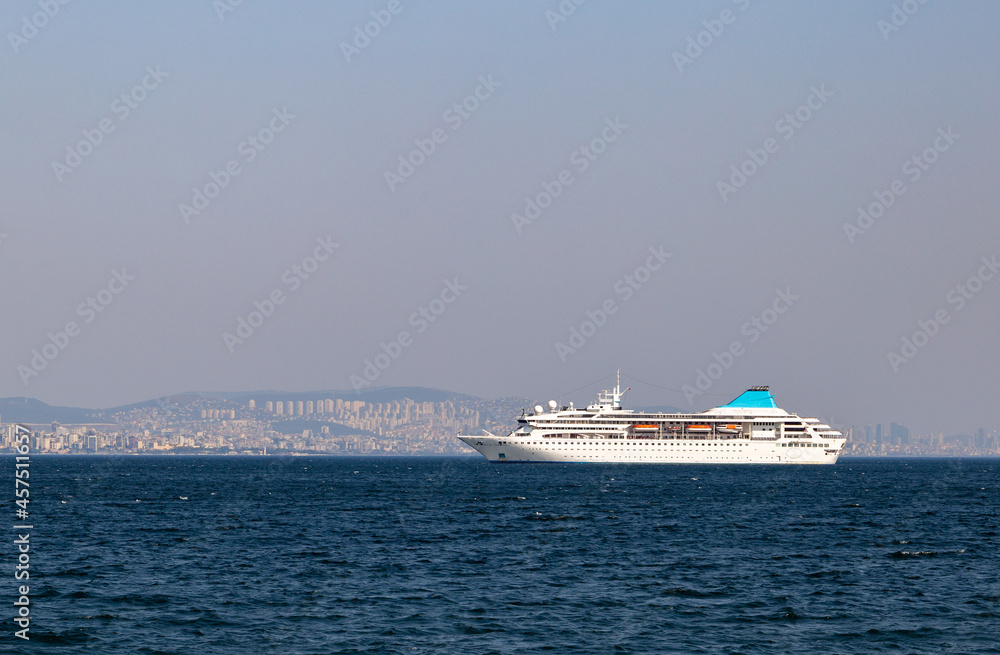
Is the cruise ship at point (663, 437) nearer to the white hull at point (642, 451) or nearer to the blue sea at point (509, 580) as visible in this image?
the white hull at point (642, 451)

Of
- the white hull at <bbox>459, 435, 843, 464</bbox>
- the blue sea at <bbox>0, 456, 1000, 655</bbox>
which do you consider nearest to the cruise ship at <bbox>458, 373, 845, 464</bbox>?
the white hull at <bbox>459, 435, 843, 464</bbox>

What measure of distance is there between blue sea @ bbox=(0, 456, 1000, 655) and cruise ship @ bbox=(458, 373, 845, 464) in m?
93.3

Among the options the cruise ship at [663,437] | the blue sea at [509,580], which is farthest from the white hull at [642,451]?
the blue sea at [509,580]

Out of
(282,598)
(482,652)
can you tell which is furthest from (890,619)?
(282,598)

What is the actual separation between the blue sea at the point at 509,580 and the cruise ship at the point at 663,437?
306ft

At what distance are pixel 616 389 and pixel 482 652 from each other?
517ft

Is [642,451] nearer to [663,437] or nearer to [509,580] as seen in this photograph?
[663,437]

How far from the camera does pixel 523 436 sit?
7047 inches

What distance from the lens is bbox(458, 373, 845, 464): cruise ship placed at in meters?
178

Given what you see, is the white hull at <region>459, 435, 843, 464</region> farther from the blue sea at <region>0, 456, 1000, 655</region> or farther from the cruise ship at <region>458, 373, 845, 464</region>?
the blue sea at <region>0, 456, 1000, 655</region>

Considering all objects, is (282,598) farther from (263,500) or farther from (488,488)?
(488,488)

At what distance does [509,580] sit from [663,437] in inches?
5508

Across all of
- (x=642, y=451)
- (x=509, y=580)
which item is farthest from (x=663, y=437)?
(x=509, y=580)

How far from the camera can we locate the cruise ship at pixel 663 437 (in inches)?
7028
